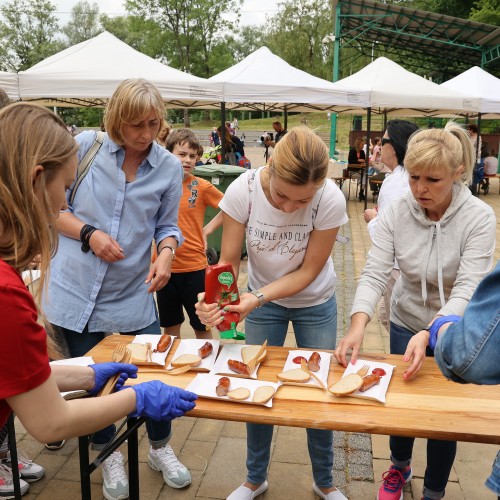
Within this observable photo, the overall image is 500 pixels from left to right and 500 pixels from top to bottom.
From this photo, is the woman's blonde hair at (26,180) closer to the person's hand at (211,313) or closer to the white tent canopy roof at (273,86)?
the person's hand at (211,313)

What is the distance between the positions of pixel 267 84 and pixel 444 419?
7.19 metres

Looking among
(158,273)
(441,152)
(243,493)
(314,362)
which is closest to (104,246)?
(158,273)

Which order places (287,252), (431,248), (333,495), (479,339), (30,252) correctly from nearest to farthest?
(479,339), (30,252), (431,248), (287,252), (333,495)

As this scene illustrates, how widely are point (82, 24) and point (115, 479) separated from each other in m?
62.2

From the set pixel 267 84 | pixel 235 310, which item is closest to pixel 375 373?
pixel 235 310

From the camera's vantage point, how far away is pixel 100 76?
681 centimetres

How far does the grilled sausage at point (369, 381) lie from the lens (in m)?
1.66

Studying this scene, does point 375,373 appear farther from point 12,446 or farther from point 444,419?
point 12,446

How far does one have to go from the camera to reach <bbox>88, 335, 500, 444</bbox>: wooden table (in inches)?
57.2

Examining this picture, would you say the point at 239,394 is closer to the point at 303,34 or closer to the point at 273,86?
the point at 273,86

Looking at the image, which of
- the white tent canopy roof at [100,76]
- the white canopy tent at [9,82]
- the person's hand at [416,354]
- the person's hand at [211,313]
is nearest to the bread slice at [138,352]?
the person's hand at [211,313]

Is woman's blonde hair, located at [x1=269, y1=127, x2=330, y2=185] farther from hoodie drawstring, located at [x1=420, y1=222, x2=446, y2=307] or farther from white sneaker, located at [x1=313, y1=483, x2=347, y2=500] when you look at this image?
white sneaker, located at [x1=313, y1=483, x2=347, y2=500]

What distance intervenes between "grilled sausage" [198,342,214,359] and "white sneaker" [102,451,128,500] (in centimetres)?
91

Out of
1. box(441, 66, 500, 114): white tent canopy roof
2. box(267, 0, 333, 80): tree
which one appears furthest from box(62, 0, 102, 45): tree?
box(441, 66, 500, 114): white tent canopy roof
